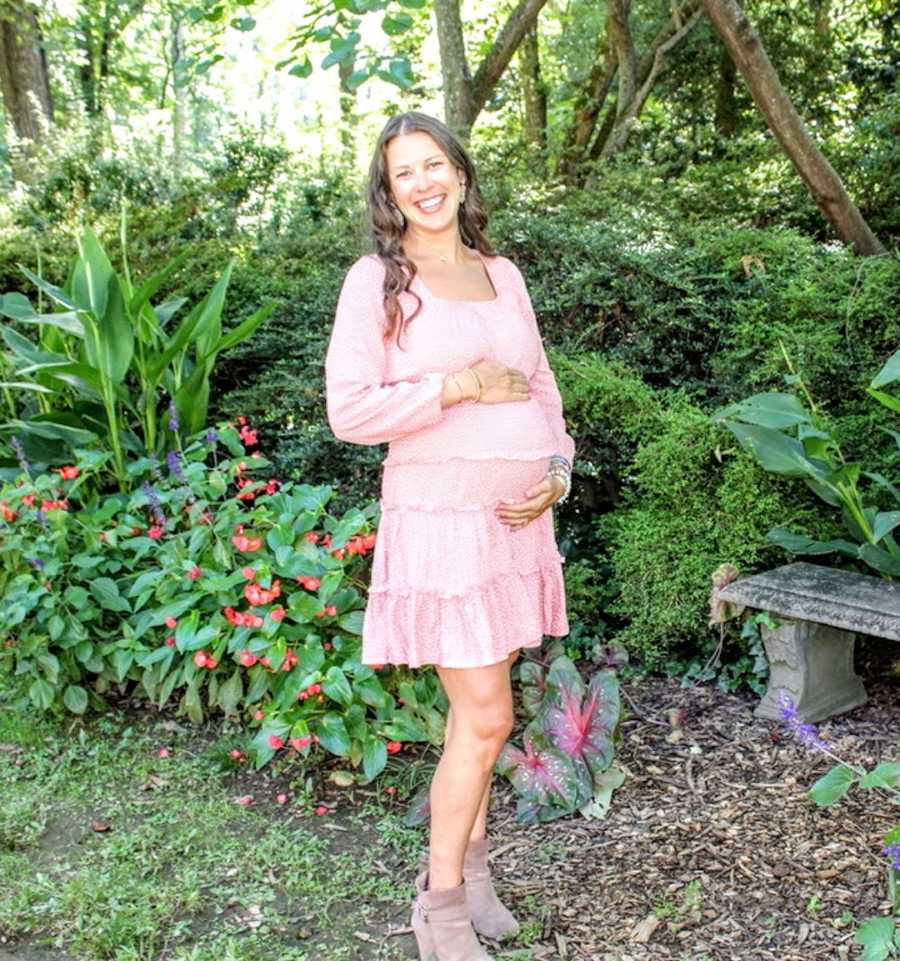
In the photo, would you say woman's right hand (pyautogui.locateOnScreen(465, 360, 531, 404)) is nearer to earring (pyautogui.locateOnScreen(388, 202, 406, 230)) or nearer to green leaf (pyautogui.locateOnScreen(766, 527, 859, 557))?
earring (pyautogui.locateOnScreen(388, 202, 406, 230))

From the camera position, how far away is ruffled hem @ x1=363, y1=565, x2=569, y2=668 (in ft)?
7.81

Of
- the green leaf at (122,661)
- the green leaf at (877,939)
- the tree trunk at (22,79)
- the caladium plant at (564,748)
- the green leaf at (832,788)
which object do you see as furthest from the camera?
the tree trunk at (22,79)

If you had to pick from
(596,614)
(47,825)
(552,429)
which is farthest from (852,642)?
(47,825)

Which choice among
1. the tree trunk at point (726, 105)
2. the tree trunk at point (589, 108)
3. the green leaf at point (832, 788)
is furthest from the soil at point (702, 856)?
the tree trunk at point (726, 105)

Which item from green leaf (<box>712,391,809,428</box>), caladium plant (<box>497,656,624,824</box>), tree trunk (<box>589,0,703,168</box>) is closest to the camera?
caladium plant (<box>497,656,624,824</box>)

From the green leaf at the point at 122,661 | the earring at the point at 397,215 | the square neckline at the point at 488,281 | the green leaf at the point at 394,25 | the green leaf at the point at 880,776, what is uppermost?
the green leaf at the point at 394,25

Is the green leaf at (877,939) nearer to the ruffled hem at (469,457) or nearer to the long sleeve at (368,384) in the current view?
the ruffled hem at (469,457)

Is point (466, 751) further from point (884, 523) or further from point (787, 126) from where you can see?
point (787, 126)

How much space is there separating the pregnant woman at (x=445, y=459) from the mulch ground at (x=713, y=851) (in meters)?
0.43

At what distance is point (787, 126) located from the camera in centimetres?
570

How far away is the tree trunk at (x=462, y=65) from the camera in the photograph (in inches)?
289

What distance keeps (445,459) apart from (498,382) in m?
0.20

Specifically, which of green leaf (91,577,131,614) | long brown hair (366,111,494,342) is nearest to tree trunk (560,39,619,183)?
green leaf (91,577,131,614)

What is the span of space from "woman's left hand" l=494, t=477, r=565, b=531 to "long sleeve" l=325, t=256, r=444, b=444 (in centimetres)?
26
